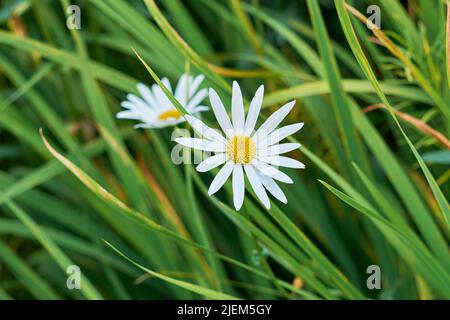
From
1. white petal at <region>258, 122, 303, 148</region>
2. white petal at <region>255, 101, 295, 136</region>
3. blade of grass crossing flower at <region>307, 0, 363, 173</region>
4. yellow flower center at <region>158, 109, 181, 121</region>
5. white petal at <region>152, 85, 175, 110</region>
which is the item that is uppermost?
blade of grass crossing flower at <region>307, 0, 363, 173</region>

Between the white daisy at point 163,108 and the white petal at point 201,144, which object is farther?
the white daisy at point 163,108

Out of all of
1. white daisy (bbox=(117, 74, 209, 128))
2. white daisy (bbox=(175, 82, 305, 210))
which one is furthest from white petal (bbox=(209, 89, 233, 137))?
white daisy (bbox=(117, 74, 209, 128))

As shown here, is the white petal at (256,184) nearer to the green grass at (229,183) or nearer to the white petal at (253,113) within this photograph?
the white petal at (253,113)

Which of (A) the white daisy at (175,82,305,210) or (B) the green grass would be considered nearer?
(A) the white daisy at (175,82,305,210)

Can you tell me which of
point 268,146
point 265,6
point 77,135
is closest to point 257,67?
point 265,6

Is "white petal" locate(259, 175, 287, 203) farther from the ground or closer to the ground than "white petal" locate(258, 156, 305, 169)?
closer to the ground

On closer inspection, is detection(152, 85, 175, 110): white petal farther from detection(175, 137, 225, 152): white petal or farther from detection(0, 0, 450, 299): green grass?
detection(175, 137, 225, 152): white petal

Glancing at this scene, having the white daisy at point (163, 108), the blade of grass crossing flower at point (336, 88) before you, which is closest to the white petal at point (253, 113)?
the white daisy at point (163, 108)

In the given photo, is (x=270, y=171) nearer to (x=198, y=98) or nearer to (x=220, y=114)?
(x=220, y=114)
